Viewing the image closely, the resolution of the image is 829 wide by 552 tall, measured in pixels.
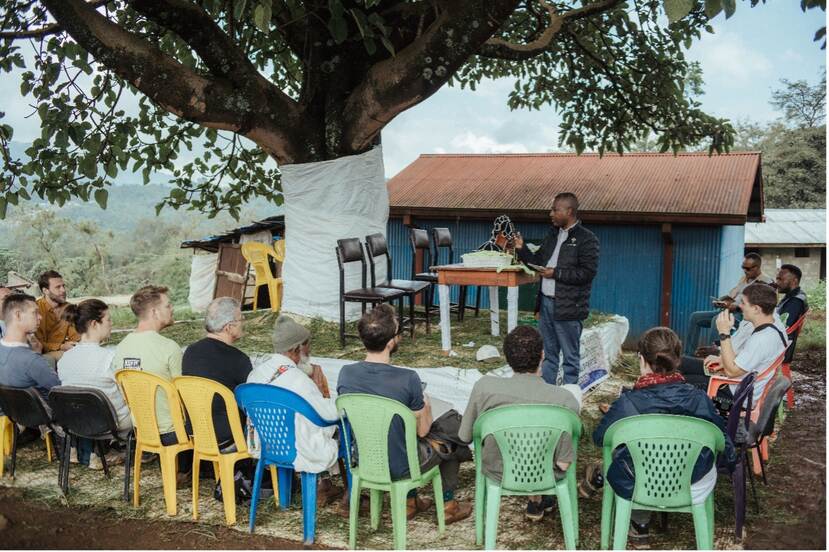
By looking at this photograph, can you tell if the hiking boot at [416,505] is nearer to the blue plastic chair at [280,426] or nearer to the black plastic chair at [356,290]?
the blue plastic chair at [280,426]

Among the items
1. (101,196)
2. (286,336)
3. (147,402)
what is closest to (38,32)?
(101,196)

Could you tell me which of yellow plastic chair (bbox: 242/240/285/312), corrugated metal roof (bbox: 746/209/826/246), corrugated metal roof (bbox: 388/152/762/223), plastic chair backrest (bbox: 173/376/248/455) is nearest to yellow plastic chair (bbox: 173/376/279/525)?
plastic chair backrest (bbox: 173/376/248/455)

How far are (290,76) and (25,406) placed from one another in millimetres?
7090

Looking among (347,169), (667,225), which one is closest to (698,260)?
(667,225)

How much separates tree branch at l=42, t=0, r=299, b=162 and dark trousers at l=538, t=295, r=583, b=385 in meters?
3.37

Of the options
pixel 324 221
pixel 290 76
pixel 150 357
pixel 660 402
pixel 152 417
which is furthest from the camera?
pixel 290 76

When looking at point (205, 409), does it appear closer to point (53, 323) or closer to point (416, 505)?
point (416, 505)

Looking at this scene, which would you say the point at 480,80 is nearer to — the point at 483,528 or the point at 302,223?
the point at 302,223

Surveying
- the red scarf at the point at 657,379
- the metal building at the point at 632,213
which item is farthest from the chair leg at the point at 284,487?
the metal building at the point at 632,213

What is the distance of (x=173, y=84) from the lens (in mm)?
6621

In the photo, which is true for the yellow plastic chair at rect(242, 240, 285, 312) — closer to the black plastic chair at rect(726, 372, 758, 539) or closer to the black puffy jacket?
the black puffy jacket

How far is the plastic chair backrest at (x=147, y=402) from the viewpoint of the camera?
14.2ft

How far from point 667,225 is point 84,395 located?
952 cm

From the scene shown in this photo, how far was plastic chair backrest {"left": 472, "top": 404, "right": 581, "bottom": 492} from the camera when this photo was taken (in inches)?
139
